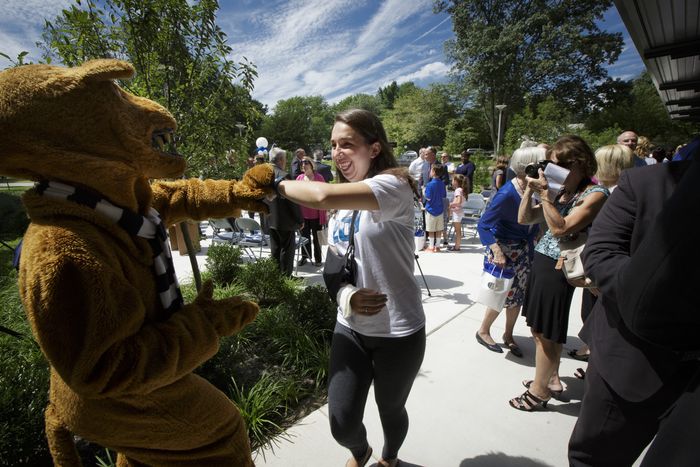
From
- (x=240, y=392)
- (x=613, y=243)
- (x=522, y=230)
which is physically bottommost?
(x=240, y=392)

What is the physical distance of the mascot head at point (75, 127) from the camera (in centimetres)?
93

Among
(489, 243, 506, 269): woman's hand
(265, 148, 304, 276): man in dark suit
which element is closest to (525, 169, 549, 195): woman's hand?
(489, 243, 506, 269): woman's hand

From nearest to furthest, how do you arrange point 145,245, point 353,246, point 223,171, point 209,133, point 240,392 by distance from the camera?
point 145,245
point 353,246
point 240,392
point 209,133
point 223,171

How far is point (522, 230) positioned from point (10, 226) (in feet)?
40.1

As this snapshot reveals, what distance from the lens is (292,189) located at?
55.9 inches

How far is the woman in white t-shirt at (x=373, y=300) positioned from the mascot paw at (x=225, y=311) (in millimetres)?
479

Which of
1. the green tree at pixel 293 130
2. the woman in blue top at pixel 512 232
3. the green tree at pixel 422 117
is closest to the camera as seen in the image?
the woman in blue top at pixel 512 232

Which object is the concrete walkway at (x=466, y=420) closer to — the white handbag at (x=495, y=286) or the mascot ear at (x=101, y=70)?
the white handbag at (x=495, y=286)

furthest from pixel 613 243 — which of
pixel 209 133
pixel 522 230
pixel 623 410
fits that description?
pixel 209 133

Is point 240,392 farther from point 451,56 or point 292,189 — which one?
point 451,56

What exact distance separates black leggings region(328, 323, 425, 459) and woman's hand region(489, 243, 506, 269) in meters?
1.67

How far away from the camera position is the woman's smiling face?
155 cm

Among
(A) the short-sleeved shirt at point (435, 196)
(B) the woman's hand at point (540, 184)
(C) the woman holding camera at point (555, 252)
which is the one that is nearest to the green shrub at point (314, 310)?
(C) the woman holding camera at point (555, 252)

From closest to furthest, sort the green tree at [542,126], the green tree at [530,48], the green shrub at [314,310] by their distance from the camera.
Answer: the green shrub at [314,310], the green tree at [542,126], the green tree at [530,48]
